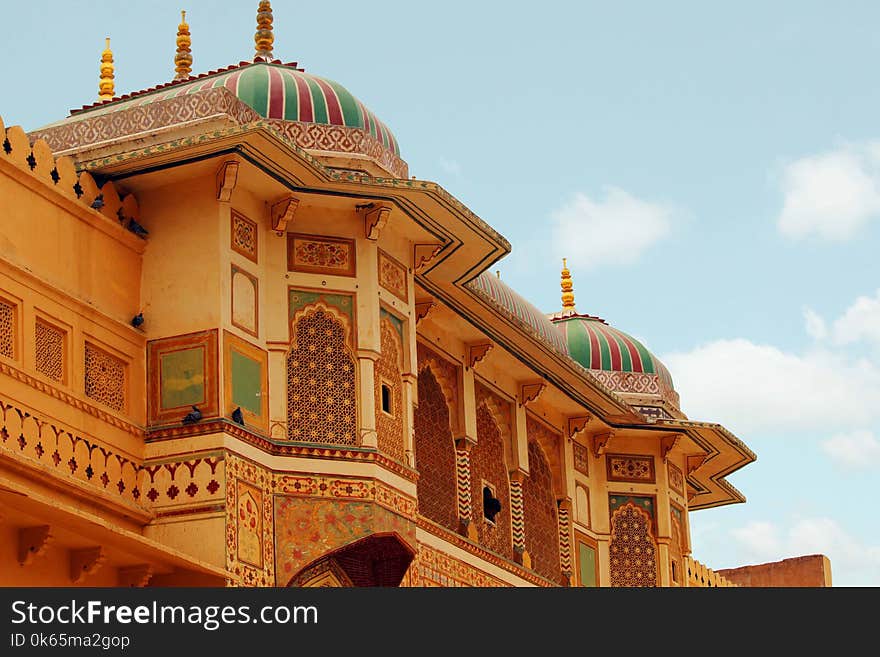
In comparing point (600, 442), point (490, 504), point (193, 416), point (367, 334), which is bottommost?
point (193, 416)

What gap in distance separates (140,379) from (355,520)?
5.85 feet

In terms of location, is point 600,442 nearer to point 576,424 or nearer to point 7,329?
point 576,424

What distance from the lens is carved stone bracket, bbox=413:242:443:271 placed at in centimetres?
1601

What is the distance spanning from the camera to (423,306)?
17.1m

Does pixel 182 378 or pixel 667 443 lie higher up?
pixel 667 443

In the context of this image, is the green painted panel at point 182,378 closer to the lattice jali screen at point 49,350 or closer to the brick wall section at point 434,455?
the lattice jali screen at point 49,350

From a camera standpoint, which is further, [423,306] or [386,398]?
[423,306]

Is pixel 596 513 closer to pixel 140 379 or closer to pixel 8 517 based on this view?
pixel 140 379

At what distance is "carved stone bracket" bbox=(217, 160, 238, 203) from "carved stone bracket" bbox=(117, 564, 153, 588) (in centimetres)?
276

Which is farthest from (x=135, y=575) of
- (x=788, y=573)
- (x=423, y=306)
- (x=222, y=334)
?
(x=788, y=573)

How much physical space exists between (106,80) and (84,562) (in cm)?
521

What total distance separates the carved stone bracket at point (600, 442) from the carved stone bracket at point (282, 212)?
6.86 meters

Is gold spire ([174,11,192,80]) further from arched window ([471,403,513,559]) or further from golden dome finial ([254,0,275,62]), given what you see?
arched window ([471,403,513,559])

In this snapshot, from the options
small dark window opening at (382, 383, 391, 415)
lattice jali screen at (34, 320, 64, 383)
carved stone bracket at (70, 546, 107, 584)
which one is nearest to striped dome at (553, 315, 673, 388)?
small dark window opening at (382, 383, 391, 415)
